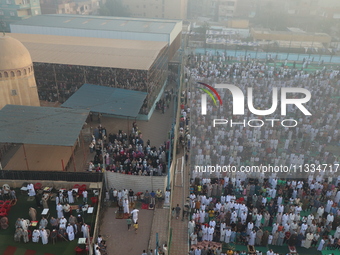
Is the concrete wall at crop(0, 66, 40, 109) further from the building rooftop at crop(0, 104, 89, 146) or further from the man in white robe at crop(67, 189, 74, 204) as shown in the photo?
the man in white robe at crop(67, 189, 74, 204)

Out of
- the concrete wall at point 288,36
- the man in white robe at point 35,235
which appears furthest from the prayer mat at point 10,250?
the concrete wall at point 288,36

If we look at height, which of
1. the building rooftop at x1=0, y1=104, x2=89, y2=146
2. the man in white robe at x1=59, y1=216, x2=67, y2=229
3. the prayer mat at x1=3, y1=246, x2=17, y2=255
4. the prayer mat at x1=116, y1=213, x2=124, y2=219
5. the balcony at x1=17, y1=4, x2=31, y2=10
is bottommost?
the prayer mat at x1=116, y1=213, x2=124, y2=219

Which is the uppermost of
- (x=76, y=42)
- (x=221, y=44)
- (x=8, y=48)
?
(x=8, y=48)

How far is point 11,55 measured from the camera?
632 inches

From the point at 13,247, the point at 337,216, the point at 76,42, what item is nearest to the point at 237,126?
the point at 337,216

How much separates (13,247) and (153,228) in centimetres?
452

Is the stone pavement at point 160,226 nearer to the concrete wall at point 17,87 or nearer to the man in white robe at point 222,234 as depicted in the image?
the man in white robe at point 222,234

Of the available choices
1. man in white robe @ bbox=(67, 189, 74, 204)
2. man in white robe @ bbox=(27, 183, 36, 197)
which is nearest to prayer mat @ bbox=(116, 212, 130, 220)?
man in white robe @ bbox=(67, 189, 74, 204)

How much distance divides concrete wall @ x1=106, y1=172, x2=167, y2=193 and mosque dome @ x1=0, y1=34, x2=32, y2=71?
326 inches

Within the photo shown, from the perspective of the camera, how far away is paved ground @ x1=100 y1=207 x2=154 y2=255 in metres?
10.4

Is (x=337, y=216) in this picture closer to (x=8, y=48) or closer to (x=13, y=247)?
(x=13, y=247)

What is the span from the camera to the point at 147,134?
1816 cm

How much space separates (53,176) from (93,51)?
40.2 ft

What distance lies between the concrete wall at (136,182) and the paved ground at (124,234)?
93 cm
